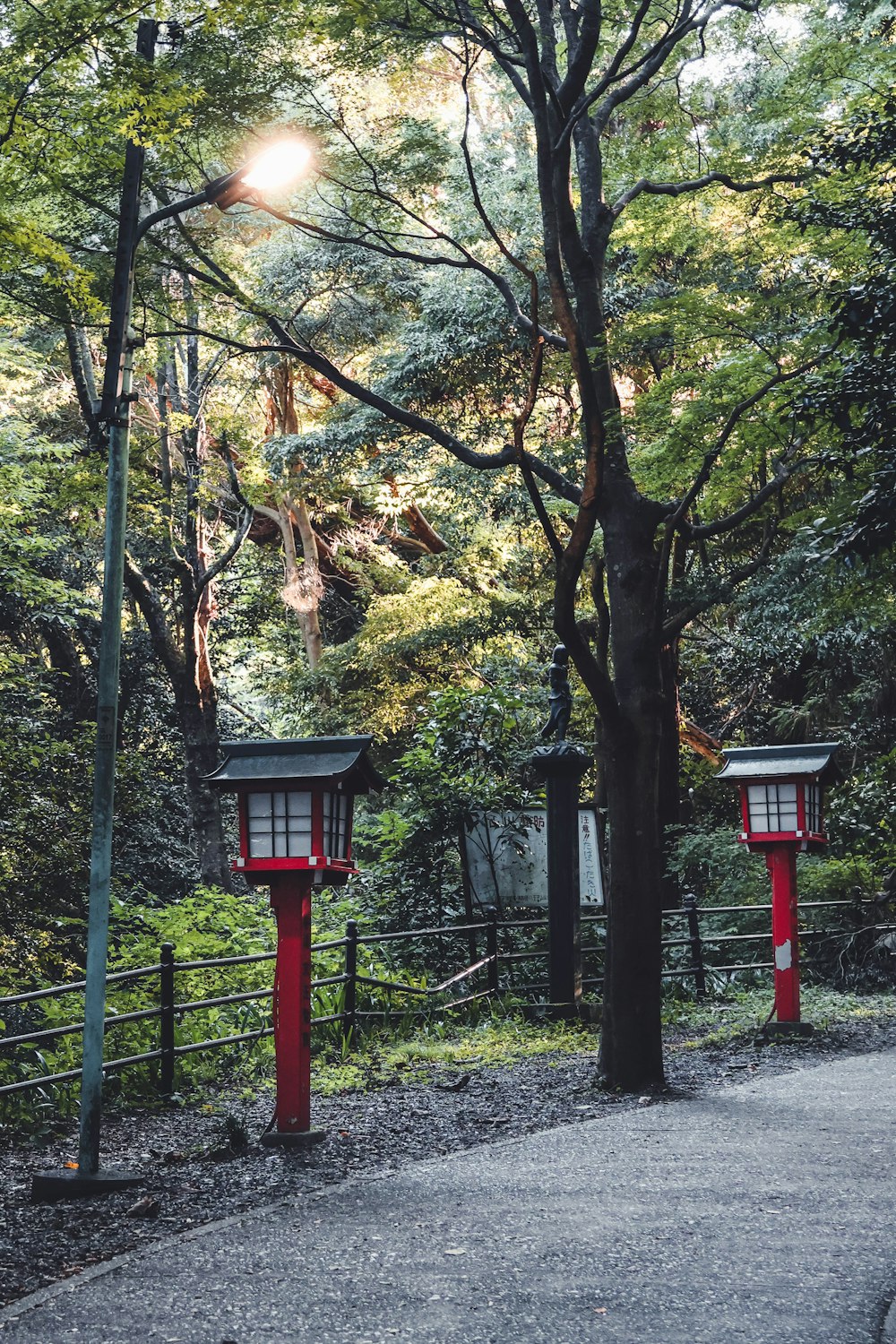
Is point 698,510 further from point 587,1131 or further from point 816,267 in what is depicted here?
point 587,1131

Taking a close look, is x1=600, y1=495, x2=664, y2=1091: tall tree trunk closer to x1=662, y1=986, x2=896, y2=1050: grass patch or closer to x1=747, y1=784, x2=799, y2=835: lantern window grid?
x1=747, y1=784, x2=799, y2=835: lantern window grid

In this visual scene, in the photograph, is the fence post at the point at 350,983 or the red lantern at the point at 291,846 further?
the fence post at the point at 350,983

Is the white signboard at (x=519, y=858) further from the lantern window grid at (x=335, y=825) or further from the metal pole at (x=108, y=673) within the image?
the metal pole at (x=108, y=673)

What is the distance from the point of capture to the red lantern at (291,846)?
7.72 metres

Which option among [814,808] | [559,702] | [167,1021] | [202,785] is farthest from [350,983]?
[202,785]

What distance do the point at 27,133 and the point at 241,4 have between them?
204 cm

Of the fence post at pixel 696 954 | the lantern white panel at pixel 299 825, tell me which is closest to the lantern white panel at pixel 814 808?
the fence post at pixel 696 954

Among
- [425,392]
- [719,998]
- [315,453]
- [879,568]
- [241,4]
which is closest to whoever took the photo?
[879,568]

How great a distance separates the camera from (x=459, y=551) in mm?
24828

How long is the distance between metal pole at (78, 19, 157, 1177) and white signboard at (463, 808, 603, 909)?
6.28 meters

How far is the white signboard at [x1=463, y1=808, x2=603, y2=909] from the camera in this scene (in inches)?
509

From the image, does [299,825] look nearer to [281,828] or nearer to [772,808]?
[281,828]

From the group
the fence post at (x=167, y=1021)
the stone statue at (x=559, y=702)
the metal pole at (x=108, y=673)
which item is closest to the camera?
the metal pole at (x=108, y=673)

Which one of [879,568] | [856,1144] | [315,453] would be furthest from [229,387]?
[856,1144]
